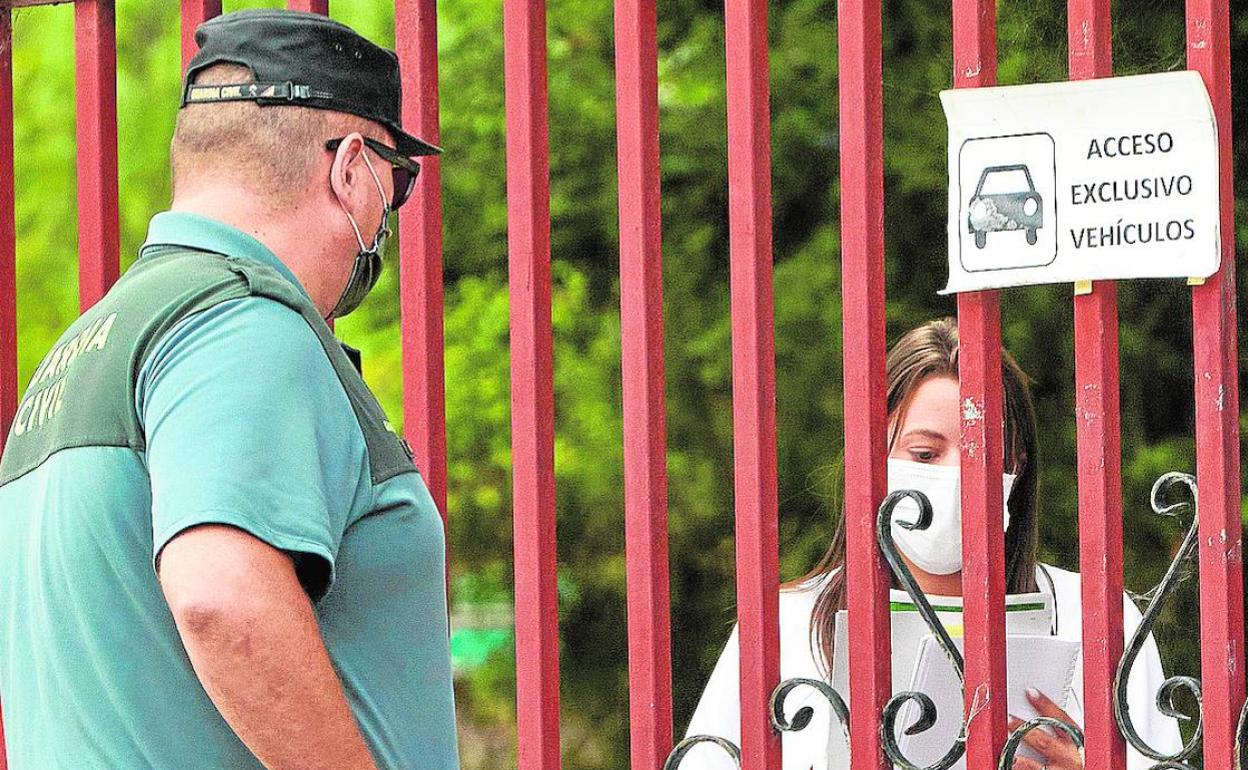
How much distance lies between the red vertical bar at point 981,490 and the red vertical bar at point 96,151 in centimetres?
128

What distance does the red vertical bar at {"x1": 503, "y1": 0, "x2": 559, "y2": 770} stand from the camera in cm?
→ 233

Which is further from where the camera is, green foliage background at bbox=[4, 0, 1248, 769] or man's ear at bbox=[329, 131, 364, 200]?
green foliage background at bbox=[4, 0, 1248, 769]

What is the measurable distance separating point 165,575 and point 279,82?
0.58m

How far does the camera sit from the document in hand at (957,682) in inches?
A: 92.7

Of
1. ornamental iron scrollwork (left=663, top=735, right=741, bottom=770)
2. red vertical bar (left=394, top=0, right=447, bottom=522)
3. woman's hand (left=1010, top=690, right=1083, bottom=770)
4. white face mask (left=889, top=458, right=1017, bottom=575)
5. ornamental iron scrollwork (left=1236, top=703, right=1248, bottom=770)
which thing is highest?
red vertical bar (left=394, top=0, right=447, bottom=522)

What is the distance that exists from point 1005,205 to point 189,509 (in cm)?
110

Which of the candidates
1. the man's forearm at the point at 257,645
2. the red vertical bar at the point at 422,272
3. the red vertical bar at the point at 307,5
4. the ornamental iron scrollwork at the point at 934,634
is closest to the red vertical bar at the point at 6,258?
the red vertical bar at the point at 307,5

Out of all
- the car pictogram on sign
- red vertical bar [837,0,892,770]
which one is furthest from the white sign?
red vertical bar [837,0,892,770]

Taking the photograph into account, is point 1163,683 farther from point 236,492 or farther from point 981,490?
point 236,492

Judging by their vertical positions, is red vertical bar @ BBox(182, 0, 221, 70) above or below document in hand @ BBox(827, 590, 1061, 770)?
above

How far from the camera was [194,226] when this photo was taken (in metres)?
1.79

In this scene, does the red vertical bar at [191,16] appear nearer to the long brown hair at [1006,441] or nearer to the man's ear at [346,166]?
the man's ear at [346,166]

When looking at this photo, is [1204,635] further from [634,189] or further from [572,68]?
[572,68]

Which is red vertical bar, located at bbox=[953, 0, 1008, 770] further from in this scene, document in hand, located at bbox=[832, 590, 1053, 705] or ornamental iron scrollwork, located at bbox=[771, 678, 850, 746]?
document in hand, located at bbox=[832, 590, 1053, 705]
